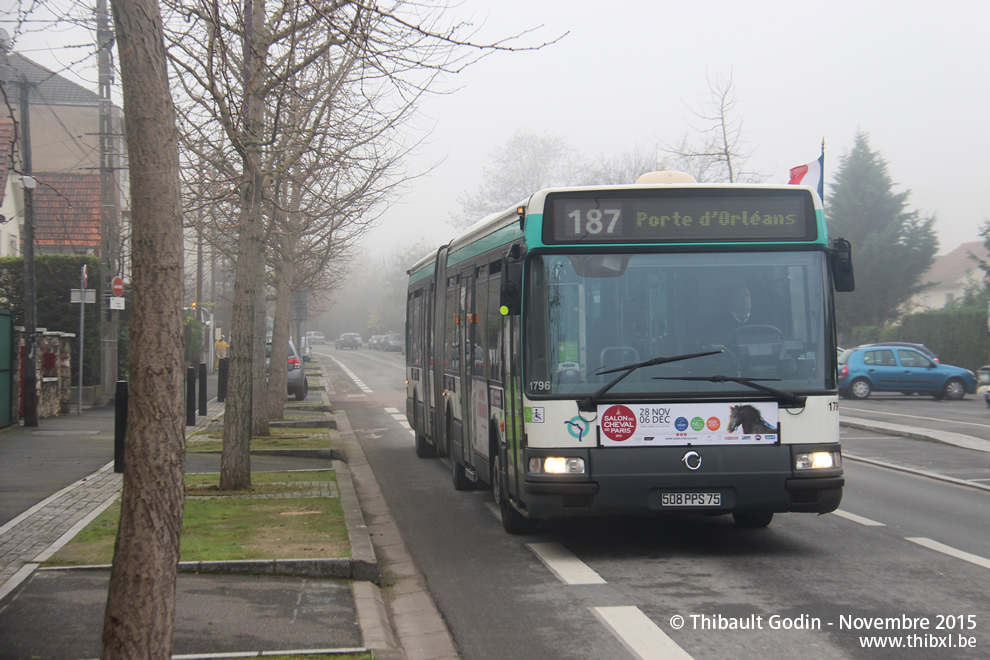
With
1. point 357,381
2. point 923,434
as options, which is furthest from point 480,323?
point 357,381

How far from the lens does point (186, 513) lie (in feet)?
31.1

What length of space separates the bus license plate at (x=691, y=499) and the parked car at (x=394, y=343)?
8296 centimetres

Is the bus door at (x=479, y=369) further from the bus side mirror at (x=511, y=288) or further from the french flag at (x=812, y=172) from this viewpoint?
the french flag at (x=812, y=172)

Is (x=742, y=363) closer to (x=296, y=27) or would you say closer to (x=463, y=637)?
(x=463, y=637)

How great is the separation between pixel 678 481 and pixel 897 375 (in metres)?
24.9

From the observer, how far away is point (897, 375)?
3045 centimetres

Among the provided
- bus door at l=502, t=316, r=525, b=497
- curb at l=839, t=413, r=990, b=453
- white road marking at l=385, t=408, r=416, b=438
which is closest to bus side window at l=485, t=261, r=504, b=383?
bus door at l=502, t=316, r=525, b=497

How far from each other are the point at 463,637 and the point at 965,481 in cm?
877

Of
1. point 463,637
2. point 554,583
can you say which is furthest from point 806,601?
point 463,637

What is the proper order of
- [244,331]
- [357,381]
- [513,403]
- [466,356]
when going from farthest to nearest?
1. [357,381]
2. [244,331]
3. [466,356]
4. [513,403]

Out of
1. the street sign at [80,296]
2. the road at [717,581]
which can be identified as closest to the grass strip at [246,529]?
the road at [717,581]

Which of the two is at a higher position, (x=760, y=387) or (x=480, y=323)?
(x=480, y=323)

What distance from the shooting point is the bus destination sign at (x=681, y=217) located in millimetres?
8094

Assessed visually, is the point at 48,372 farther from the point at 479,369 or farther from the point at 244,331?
the point at 479,369
